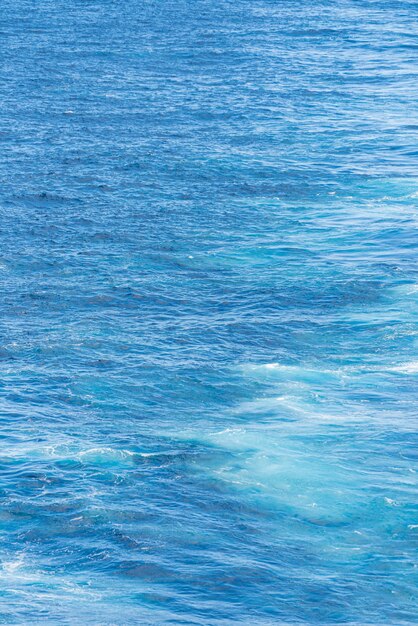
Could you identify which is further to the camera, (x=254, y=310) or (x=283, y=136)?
(x=283, y=136)

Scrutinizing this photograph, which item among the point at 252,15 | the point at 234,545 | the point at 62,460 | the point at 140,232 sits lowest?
the point at 234,545

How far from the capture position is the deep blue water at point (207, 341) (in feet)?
211

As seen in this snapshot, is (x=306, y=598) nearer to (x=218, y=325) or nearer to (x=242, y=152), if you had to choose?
(x=218, y=325)

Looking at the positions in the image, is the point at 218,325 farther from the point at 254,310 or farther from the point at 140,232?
the point at 140,232

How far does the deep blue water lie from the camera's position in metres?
64.2

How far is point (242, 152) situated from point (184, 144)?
26.1 ft

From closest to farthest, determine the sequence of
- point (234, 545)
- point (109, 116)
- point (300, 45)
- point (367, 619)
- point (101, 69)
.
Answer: point (367, 619) → point (234, 545) → point (109, 116) → point (101, 69) → point (300, 45)

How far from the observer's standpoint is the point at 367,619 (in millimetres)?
59625

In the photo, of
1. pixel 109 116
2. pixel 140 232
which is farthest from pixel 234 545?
pixel 109 116

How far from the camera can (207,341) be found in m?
91.6

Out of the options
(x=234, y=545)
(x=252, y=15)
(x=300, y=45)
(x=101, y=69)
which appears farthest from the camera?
(x=252, y=15)

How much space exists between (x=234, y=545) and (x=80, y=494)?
11934 millimetres

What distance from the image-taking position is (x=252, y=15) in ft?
640

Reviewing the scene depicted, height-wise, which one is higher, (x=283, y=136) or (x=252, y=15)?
(x=252, y=15)
